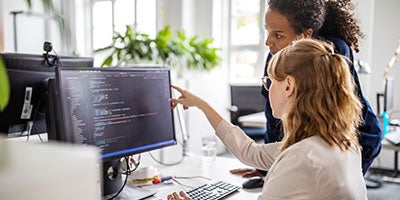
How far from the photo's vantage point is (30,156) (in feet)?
1.53

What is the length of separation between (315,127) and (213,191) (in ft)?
1.71

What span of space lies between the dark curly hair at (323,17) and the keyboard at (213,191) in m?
0.66

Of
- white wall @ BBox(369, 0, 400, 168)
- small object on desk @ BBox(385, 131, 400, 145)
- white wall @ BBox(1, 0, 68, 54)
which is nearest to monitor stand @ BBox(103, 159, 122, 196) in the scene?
small object on desk @ BBox(385, 131, 400, 145)

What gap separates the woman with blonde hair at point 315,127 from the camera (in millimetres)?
870

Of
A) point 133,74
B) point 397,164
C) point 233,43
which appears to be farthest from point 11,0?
point 397,164

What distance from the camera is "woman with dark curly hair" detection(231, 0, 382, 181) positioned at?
1.37m

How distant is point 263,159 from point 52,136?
29.6 inches

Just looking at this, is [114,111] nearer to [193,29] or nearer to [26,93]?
[26,93]

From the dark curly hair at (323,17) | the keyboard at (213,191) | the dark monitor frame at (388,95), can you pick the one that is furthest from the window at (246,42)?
the keyboard at (213,191)

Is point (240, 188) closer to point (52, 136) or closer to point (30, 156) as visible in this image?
point (52, 136)

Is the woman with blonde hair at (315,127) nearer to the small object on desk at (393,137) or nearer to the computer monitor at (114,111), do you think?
the computer monitor at (114,111)

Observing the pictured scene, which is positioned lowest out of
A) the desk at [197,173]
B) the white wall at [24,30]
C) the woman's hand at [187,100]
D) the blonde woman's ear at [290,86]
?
the desk at [197,173]

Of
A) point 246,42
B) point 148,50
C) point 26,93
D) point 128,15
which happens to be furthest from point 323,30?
point 128,15

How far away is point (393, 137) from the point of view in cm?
258
